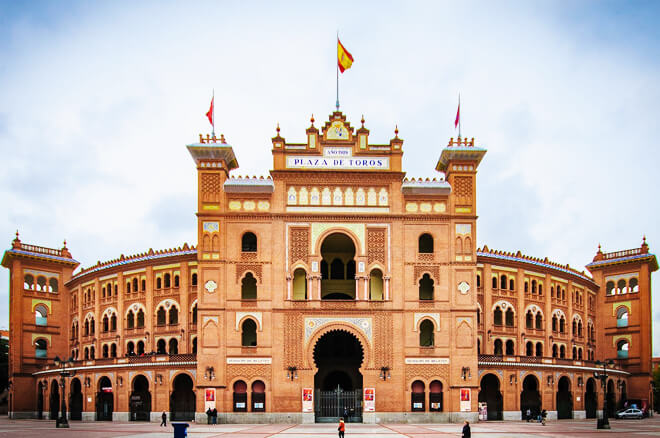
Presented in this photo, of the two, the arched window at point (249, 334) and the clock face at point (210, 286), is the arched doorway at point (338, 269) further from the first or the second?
the clock face at point (210, 286)

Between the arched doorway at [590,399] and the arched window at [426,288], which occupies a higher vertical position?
the arched window at [426,288]

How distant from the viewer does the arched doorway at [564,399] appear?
203 ft

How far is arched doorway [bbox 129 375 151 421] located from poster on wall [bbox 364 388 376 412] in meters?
19.1

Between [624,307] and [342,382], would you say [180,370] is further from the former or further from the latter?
[624,307]

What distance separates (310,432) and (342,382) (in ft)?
58.0

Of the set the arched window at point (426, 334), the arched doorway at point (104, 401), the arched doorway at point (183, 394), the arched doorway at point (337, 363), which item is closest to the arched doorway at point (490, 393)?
the arched window at point (426, 334)

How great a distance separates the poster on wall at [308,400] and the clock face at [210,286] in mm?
9873

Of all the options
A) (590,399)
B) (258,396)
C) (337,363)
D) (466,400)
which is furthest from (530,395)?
(258,396)

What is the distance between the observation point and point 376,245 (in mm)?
53281

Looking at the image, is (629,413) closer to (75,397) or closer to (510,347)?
(510,347)

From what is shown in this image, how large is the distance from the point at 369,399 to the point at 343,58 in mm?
25923

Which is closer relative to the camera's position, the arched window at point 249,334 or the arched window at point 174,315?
the arched window at point 249,334

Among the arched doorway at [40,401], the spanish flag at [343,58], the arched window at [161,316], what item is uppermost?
the spanish flag at [343,58]

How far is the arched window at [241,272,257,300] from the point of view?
54.7 m
